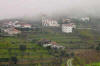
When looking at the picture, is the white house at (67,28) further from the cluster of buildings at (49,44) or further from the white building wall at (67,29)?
the cluster of buildings at (49,44)

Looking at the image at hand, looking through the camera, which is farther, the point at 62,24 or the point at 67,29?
the point at 62,24

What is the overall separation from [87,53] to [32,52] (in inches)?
223

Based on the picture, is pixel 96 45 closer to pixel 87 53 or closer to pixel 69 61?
pixel 87 53

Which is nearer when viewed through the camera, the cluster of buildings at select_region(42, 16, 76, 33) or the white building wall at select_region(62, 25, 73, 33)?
the white building wall at select_region(62, 25, 73, 33)

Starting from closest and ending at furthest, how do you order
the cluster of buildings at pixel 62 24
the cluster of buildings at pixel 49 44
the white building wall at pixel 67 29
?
the cluster of buildings at pixel 49 44
the white building wall at pixel 67 29
the cluster of buildings at pixel 62 24

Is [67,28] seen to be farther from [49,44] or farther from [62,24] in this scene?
[49,44]

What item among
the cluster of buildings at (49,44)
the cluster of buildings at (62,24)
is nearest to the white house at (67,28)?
the cluster of buildings at (62,24)

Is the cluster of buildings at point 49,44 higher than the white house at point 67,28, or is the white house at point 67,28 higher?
the white house at point 67,28

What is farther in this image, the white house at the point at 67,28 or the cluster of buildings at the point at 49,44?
the white house at the point at 67,28

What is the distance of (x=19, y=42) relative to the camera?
21.4 metres

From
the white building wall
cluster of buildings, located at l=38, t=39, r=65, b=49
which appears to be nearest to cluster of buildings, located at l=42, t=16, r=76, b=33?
the white building wall

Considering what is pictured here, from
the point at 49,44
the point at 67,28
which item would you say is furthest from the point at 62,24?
the point at 49,44

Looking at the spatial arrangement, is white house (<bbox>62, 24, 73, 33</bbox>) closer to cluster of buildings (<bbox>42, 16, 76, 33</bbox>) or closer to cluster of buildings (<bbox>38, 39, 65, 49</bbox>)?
cluster of buildings (<bbox>42, 16, 76, 33</bbox>)

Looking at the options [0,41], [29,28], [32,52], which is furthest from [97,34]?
[0,41]
